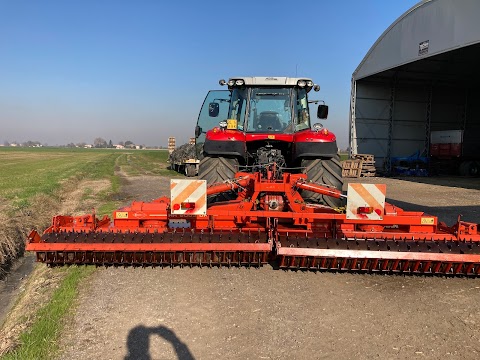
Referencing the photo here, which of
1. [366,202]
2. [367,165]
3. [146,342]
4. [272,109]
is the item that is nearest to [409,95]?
[367,165]

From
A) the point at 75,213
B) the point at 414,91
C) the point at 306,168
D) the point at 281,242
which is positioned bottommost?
the point at 75,213

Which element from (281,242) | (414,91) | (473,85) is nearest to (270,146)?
(281,242)

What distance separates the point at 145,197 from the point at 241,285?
753 centimetres

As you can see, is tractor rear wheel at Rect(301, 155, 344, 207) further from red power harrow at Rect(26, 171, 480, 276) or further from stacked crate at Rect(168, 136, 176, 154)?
stacked crate at Rect(168, 136, 176, 154)

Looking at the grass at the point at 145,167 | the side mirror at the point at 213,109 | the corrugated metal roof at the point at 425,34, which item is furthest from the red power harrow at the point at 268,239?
the grass at the point at 145,167

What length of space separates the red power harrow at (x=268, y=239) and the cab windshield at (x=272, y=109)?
6.08 feet

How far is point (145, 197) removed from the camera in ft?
36.2

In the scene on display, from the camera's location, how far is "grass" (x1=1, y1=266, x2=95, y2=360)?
2.71 meters

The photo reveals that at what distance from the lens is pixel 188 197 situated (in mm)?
4441

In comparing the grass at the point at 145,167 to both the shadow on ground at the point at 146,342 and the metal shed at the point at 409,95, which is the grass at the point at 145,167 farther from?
the shadow on ground at the point at 146,342

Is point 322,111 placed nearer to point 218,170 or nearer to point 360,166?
point 218,170

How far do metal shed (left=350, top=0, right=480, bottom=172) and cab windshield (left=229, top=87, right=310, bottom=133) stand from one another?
1286 cm

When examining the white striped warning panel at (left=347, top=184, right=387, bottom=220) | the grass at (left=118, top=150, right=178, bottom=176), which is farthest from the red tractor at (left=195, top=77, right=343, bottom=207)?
the grass at (left=118, top=150, right=178, bottom=176)

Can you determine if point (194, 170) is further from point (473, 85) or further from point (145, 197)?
point (473, 85)
